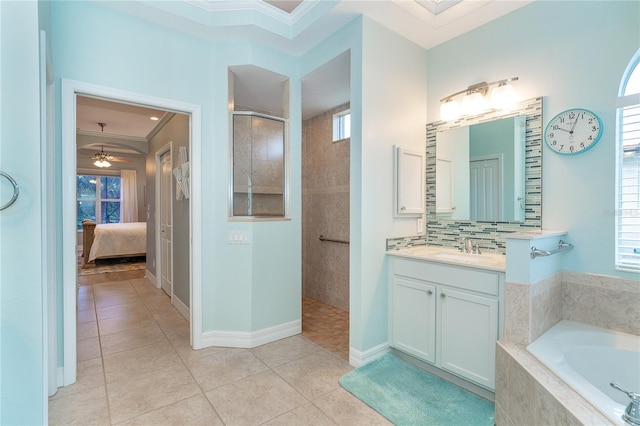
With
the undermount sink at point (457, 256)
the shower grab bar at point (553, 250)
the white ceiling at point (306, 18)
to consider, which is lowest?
the undermount sink at point (457, 256)

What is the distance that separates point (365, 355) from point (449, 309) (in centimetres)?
77

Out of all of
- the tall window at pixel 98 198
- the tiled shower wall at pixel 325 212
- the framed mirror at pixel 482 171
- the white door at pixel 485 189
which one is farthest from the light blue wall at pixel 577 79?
the tall window at pixel 98 198

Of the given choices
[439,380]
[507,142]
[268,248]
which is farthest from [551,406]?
[268,248]

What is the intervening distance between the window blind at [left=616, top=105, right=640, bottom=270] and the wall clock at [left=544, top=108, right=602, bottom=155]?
0.13 meters

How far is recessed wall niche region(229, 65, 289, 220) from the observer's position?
2873 mm

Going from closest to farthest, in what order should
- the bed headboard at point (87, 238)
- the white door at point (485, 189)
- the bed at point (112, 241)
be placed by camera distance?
the white door at point (485, 189)
the bed at point (112, 241)
the bed headboard at point (87, 238)

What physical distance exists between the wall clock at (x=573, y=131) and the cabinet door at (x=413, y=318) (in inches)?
53.3

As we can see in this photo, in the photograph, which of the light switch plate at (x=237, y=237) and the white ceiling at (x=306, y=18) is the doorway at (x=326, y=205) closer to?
the white ceiling at (x=306, y=18)

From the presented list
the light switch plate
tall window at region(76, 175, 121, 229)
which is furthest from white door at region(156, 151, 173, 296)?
tall window at region(76, 175, 121, 229)

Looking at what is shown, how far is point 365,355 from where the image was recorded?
245cm

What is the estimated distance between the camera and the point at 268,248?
2902mm

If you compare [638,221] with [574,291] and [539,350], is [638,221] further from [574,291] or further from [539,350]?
[539,350]

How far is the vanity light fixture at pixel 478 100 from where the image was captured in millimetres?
2371

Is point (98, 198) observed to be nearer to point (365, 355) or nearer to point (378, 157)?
point (378, 157)
